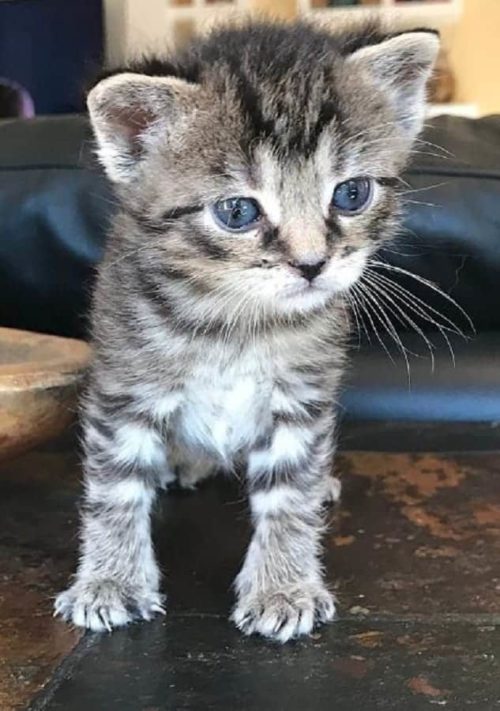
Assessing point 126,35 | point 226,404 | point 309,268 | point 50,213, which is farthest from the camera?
point 126,35

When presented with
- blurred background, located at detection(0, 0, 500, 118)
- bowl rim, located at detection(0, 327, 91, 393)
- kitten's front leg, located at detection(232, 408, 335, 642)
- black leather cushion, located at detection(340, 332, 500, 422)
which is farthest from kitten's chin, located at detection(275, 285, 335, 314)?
blurred background, located at detection(0, 0, 500, 118)

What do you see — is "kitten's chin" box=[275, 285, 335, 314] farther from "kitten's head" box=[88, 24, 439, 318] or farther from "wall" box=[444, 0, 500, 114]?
"wall" box=[444, 0, 500, 114]

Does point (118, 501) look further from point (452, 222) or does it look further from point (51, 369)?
point (452, 222)

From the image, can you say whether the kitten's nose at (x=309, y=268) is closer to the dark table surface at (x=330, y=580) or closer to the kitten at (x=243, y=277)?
the kitten at (x=243, y=277)

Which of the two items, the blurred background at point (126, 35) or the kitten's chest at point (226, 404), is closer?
the kitten's chest at point (226, 404)

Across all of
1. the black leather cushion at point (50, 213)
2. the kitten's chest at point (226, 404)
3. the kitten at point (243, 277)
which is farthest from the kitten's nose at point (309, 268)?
the black leather cushion at point (50, 213)

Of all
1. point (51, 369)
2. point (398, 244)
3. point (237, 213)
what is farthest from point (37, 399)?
point (398, 244)

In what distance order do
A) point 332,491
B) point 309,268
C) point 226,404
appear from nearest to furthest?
point 309,268, point 226,404, point 332,491
